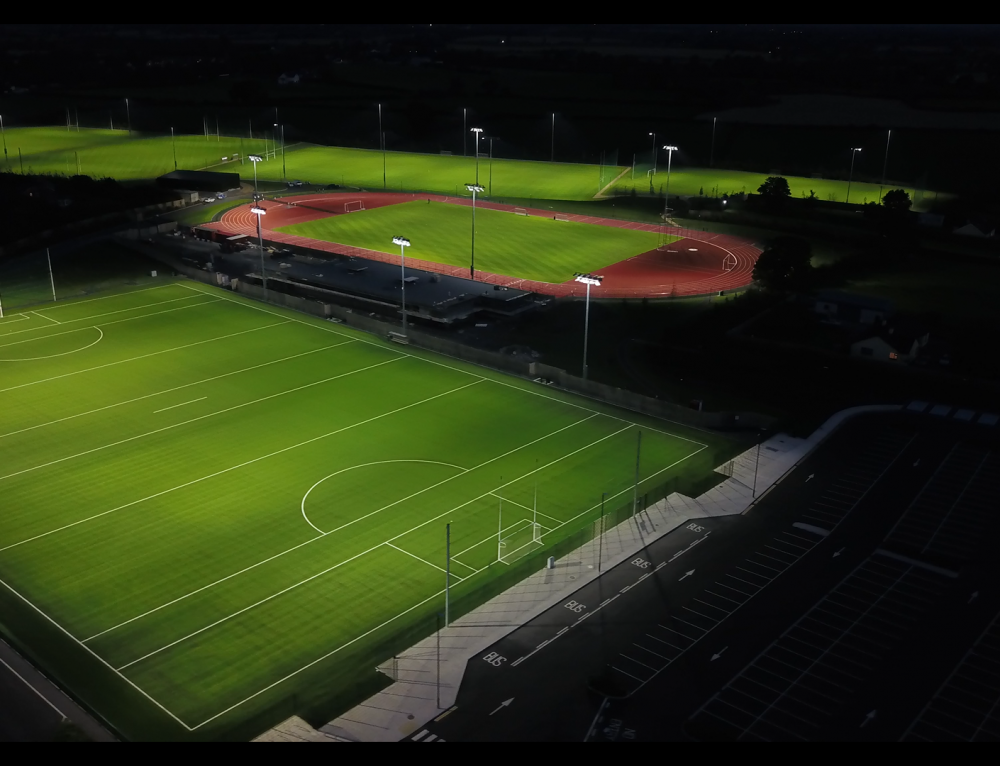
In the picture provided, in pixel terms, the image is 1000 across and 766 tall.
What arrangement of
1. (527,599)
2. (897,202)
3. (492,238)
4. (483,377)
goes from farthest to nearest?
1. (897,202)
2. (492,238)
3. (483,377)
4. (527,599)

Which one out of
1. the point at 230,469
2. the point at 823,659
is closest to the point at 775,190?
the point at 230,469

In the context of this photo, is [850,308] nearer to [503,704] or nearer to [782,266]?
[782,266]

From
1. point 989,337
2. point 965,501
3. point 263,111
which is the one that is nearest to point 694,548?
point 965,501

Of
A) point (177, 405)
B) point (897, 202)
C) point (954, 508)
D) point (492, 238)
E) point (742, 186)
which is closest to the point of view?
point (954, 508)

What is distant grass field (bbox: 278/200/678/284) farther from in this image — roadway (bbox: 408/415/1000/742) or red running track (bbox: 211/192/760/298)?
roadway (bbox: 408/415/1000/742)

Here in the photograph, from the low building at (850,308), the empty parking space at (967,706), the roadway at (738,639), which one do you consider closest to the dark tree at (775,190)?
the low building at (850,308)
